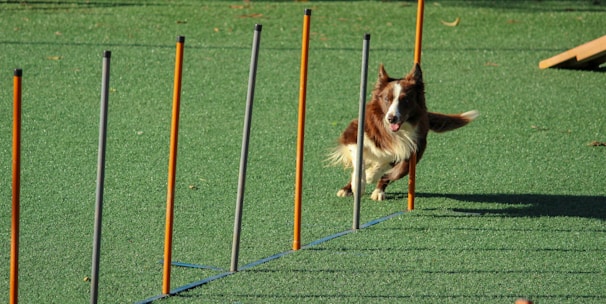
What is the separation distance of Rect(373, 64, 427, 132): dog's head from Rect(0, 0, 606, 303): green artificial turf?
659mm

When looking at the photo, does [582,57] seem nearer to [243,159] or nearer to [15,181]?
[243,159]

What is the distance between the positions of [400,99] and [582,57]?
4.22 metres

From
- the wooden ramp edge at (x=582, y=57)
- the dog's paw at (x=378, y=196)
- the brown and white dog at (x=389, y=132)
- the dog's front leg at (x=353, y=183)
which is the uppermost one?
the wooden ramp edge at (x=582, y=57)

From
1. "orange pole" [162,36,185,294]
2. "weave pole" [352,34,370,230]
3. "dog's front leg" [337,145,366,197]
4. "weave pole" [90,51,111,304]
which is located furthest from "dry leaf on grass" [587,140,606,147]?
"weave pole" [90,51,111,304]

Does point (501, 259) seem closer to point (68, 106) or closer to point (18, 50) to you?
point (68, 106)

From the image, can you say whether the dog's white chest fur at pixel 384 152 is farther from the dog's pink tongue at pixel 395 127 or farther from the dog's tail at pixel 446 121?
the dog's tail at pixel 446 121

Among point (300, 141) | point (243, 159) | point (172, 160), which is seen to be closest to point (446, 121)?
point (300, 141)

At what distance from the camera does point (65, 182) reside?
22.2 feet

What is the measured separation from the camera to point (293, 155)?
25.3ft

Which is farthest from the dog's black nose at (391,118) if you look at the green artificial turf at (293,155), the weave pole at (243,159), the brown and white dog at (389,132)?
the weave pole at (243,159)

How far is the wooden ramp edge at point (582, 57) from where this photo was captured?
9.67m

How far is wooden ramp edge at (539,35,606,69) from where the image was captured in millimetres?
9672

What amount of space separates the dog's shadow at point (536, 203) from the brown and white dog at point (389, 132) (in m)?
0.34

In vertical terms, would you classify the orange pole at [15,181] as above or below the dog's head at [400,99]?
below
